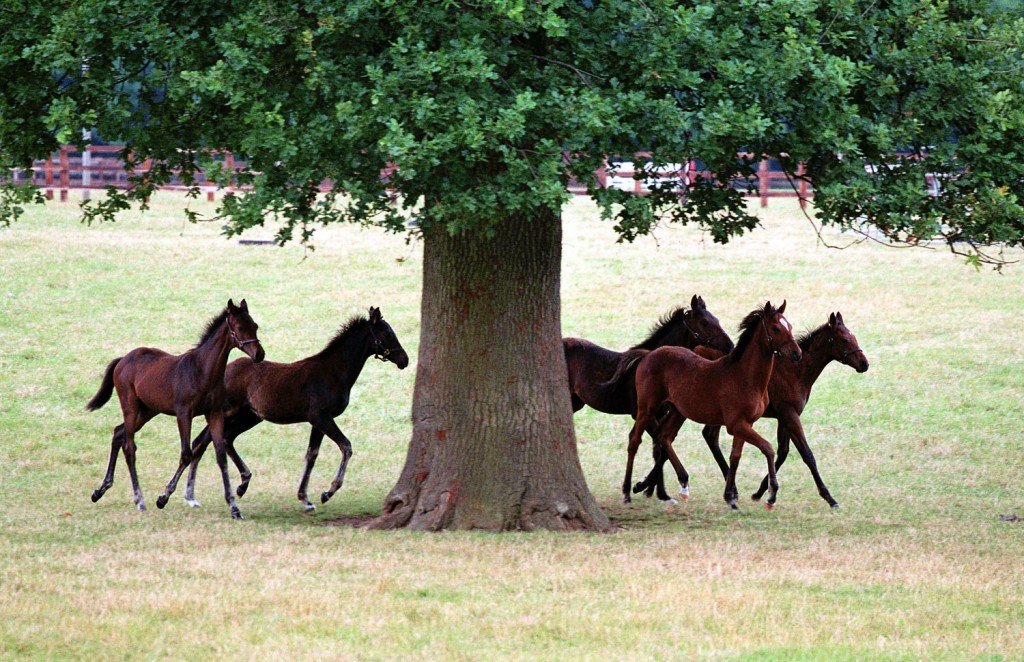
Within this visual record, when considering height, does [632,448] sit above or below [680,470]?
above

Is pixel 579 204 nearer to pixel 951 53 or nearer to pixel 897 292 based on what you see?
pixel 897 292

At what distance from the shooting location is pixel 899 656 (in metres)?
7.25

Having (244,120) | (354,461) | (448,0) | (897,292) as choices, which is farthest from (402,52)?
(897,292)

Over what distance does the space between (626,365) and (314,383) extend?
10.5 feet

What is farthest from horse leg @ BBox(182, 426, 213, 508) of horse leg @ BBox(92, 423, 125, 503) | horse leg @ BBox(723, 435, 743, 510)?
horse leg @ BBox(723, 435, 743, 510)

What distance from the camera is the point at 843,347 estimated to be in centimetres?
1330

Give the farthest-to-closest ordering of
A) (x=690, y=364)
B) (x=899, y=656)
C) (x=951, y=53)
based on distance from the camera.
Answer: (x=690, y=364) → (x=951, y=53) → (x=899, y=656)

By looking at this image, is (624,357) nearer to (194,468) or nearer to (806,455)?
(806,455)

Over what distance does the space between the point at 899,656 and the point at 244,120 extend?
5618 millimetres

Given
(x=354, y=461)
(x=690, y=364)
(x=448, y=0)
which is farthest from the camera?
(x=354, y=461)

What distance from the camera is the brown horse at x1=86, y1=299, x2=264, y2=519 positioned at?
1206 cm

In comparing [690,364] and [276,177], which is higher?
[276,177]

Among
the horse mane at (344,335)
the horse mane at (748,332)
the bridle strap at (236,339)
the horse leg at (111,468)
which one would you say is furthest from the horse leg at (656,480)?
the horse leg at (111,468)

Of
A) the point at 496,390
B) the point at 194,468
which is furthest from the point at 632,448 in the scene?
the point at 194,468
